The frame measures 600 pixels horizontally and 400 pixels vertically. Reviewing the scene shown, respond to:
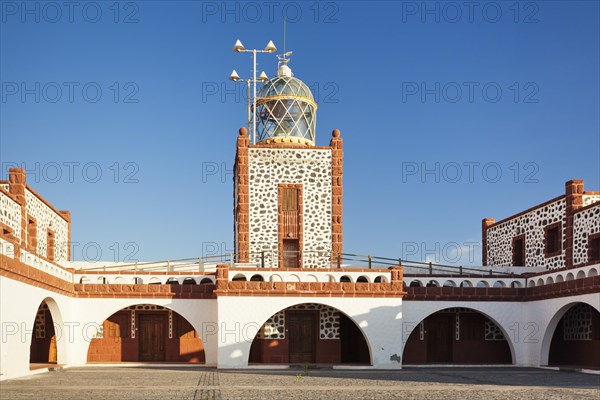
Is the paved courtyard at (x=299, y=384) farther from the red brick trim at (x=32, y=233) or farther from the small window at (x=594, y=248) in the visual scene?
the red brick trim at (x=32, y=233)

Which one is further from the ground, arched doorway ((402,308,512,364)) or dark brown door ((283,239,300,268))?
dark brown door ((283,239,300,268))

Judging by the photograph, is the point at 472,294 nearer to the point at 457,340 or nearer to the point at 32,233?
the point at 457,340

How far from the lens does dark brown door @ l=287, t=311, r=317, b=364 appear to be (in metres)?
22.6

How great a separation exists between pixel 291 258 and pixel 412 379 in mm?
8150

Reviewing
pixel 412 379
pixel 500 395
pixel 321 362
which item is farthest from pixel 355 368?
pixel 500 395

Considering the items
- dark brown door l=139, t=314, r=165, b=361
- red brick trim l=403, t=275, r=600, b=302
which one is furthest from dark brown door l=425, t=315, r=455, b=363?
dark brown door l=139, t=314, r=165, b=361

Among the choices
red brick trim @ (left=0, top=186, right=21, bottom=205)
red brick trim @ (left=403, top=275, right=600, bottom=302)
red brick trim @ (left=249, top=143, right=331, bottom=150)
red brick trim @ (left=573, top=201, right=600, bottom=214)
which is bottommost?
red brick trim @ (left=403, top=275, right=600, bottom=302)

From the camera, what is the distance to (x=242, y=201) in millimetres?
24734

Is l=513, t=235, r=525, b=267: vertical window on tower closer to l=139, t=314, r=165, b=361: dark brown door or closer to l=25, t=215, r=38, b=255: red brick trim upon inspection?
l=139, t=314, r=165, b=361: dark brown door

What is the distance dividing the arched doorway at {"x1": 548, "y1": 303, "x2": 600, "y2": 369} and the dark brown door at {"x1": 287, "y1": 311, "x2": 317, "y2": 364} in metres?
7.51

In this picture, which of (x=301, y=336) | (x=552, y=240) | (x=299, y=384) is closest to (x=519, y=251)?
(x=552, y=240)

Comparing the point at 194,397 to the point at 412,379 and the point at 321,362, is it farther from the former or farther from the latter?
the point at 321,362

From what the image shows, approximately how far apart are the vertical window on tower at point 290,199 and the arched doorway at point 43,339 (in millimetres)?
8339

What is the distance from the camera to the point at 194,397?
44.4 ft
